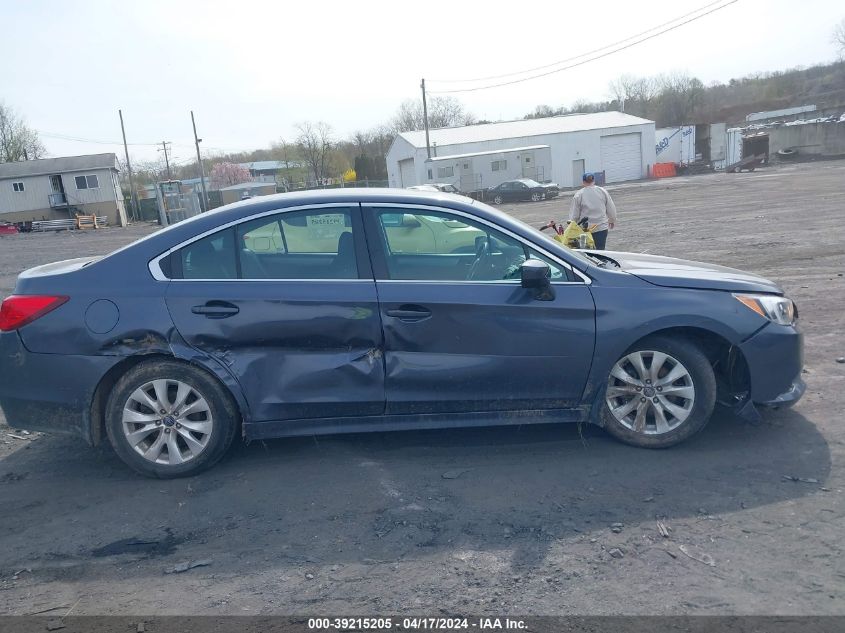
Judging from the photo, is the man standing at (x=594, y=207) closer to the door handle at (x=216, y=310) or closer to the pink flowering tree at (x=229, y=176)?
the door handle at (x=216, y=310)

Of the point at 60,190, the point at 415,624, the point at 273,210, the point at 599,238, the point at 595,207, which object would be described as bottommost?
the point at 415,624

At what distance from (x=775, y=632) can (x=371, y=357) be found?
2550mm

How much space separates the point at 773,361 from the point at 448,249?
218 centimetres

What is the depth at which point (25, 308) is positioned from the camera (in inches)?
177

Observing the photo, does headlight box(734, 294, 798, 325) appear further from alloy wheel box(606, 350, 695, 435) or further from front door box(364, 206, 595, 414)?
front door box(364, 206, 595, 414)

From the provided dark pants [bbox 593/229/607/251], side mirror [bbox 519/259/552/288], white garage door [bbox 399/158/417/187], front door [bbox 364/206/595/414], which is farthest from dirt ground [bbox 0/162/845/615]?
white garage door [bbox 399/158/417/187]

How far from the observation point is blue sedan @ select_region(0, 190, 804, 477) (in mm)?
4449

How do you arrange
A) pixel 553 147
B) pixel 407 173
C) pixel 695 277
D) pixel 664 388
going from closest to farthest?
pixel 664 388, pixel 695 277, pixel 553 147, pixel 407 173

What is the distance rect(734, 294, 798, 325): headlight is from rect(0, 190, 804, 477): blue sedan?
16 mm

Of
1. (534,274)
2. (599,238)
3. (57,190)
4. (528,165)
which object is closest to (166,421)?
(534,274)

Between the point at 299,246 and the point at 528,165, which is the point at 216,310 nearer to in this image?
the point at 299,246

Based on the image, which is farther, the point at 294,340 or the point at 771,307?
the point at 771,307

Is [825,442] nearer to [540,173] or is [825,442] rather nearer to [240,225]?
[240,225]

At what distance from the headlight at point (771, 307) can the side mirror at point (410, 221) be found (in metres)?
2.08
